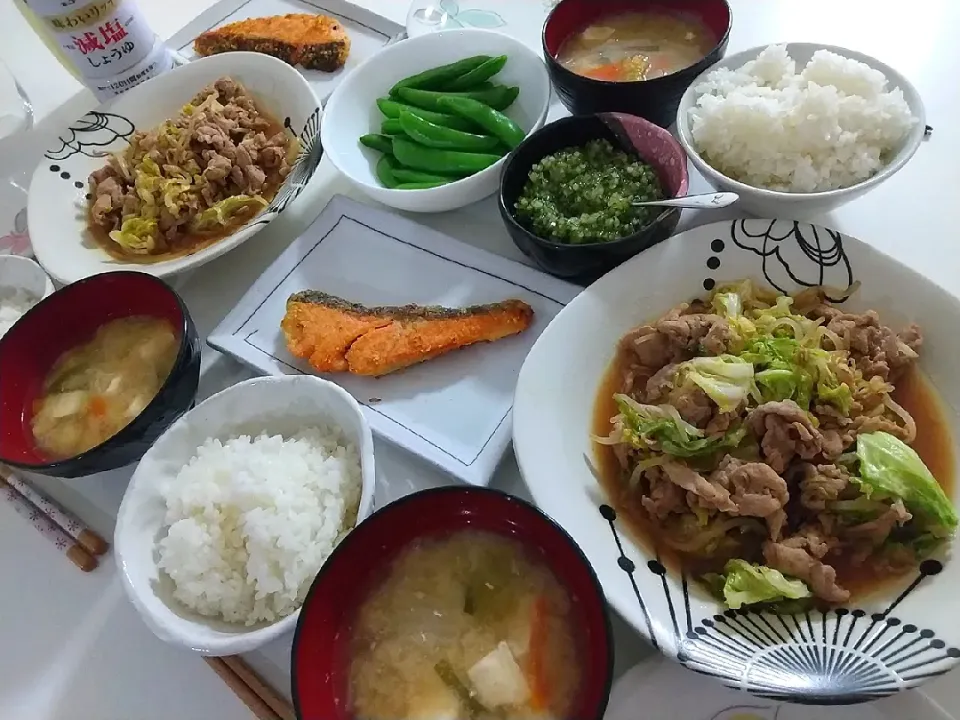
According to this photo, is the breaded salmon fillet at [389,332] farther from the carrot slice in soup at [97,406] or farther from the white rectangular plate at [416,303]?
the carrot slice in soup at [97,406]

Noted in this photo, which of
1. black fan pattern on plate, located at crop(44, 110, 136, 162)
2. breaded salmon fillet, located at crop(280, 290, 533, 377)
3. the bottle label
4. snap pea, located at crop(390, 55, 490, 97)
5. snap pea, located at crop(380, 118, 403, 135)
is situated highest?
the bottle label

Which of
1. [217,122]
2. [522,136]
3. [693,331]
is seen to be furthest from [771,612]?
[217,122]

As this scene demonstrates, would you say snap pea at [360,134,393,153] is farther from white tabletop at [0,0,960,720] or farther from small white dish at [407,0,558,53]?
small white dish at [407,0,558,53]

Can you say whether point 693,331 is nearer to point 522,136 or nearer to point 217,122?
point 522,136

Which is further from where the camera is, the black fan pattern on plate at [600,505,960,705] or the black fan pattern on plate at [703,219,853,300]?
the black fan pattern on plate at [703,219,853,300]

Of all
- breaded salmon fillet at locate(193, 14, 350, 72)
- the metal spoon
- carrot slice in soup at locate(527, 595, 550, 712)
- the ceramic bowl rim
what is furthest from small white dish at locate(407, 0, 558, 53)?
carrot slice in soup at locate(527, 595, 550, 712)

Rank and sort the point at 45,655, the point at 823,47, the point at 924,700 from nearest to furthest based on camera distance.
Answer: the point at 924,700
the point at 45,655
the point at 823,47
